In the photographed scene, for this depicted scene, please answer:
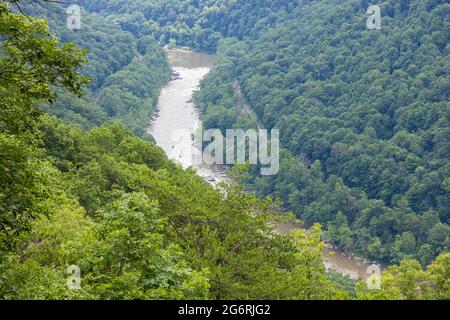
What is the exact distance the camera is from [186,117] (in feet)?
400

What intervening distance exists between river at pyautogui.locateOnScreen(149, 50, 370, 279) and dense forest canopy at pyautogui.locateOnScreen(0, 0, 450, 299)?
3.00 metres

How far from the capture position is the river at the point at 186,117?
73.0 m

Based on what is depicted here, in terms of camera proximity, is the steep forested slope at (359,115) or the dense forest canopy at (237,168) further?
the steep forested slope at (359,115)

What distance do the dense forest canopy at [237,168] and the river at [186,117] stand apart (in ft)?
9.85

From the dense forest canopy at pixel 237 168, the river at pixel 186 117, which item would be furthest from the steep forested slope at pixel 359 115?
the river at pixel 186 117

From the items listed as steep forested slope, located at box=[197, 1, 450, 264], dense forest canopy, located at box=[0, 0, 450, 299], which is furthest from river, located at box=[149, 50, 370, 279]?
steep forested slope, located at box=[197, 1, 450, 264]

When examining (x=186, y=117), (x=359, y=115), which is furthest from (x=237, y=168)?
(x=186, y=117)

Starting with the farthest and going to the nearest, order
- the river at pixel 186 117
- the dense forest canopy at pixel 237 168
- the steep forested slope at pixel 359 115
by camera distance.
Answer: the steep forested slope at pixel 359 115 < the river at pixel 186 117 < the dense forest canopy at pixel 237 168

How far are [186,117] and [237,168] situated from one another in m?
98.5

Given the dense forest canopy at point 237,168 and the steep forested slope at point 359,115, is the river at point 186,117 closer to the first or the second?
the dense forest canopy at point 237,168

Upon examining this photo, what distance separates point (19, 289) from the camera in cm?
1202

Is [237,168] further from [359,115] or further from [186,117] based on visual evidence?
[186,117]

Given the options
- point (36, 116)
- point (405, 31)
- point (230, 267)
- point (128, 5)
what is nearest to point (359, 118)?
point (405, 31)
